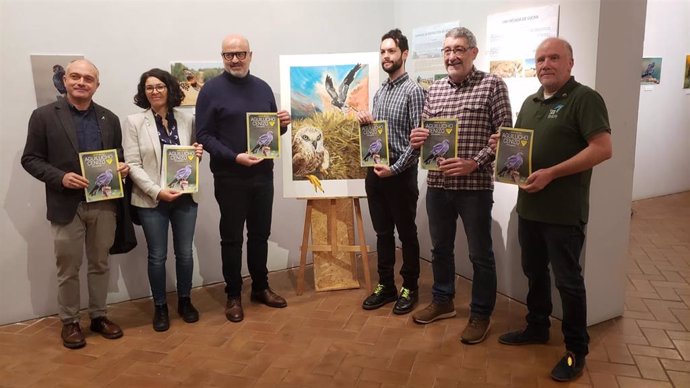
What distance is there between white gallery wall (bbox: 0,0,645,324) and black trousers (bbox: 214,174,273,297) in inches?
27.0

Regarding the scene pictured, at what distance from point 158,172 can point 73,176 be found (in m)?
0.51

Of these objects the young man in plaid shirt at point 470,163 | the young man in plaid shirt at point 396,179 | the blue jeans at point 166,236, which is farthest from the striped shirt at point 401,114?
the blue jeans at point 166,236

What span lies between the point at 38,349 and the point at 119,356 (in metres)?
0.59

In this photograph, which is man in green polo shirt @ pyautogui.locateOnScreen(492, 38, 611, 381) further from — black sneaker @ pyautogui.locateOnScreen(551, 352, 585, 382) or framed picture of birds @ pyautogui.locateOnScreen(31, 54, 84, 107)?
framed picture of birds @ pyautogui.locateOnScreen(31, 54, 84, 107)

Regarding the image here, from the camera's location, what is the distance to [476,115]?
3191mm

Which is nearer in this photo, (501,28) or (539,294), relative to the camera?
(539,294)

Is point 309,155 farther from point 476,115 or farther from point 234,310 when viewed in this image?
point 476,115

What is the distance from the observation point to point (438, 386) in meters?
2.88

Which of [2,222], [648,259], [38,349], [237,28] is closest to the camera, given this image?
[38,349]

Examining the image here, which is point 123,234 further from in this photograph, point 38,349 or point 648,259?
point 648,259

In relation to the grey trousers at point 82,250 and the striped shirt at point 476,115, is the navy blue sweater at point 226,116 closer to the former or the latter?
the grey trousers at point 82,250

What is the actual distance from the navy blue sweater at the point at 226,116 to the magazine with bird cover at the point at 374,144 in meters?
0.73

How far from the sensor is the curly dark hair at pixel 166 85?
137 inches

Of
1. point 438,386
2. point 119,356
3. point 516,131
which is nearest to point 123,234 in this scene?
point 119,356
